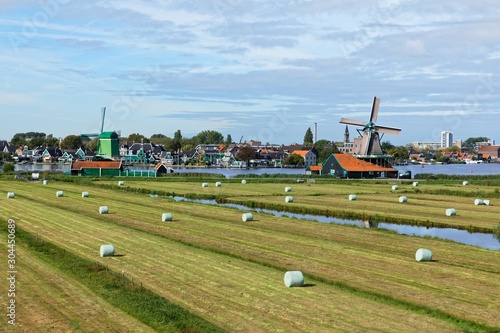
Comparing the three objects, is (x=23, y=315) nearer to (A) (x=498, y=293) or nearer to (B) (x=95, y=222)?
(A) (x=498, y=293)

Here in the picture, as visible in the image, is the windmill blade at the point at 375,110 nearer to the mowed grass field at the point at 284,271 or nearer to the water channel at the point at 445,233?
Result: the water channel at the point at 445,233

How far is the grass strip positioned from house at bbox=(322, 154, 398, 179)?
9204 centimetres

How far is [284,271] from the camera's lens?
83.5 ft

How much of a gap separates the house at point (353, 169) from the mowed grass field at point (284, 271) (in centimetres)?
7309

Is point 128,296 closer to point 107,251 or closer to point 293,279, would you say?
point 293,279

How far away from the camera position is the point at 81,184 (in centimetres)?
9356

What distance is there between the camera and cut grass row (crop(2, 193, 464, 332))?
59.0 ft

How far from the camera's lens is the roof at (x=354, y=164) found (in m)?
118

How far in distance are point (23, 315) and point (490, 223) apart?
3470 cm

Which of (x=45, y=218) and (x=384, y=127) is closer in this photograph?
(x=45, y=218)

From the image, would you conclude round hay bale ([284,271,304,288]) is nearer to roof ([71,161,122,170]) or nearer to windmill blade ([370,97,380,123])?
roof ([71,161,122,170])

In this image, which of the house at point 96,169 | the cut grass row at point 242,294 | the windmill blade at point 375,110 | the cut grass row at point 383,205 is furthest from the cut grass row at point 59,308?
the windmill blade at point 375,110

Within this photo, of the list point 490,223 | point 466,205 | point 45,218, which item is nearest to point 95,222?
point 45,218

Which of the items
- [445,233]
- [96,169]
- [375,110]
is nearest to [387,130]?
[375,110]
